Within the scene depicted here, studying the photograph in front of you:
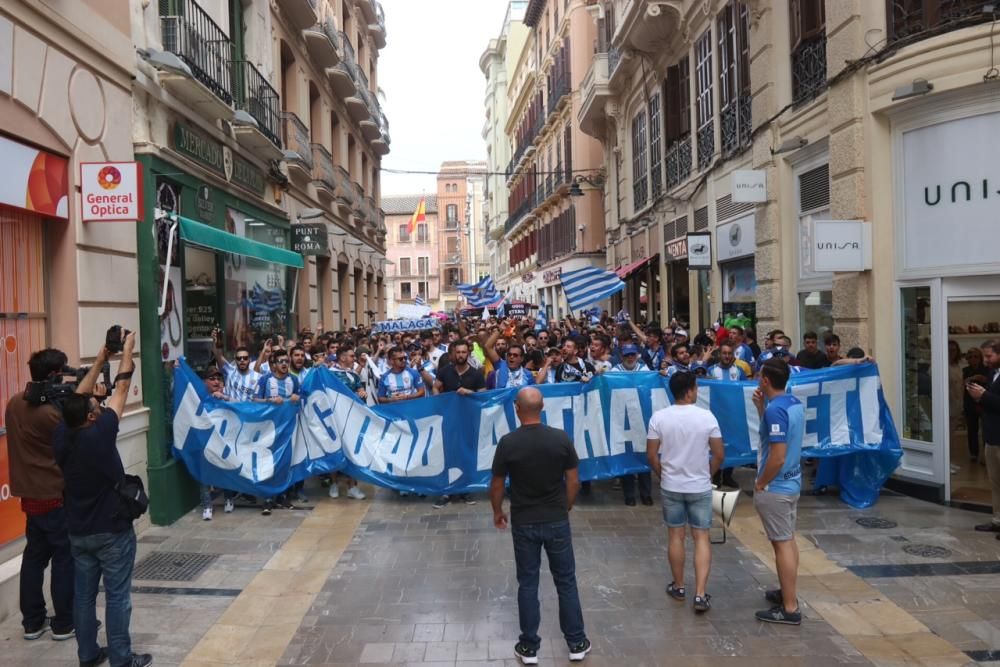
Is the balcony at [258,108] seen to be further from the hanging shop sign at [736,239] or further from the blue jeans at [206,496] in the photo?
the hanging shop sign at [736,239]

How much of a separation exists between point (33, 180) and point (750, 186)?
9557mm

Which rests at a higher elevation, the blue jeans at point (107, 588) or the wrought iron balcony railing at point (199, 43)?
the wrought iron balcony railing at point (199, 43)

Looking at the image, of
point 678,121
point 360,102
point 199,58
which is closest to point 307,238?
point 199,58

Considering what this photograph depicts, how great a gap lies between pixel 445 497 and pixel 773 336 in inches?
183

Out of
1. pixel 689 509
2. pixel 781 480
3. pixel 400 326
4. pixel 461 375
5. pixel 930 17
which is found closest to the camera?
pixel 781 480

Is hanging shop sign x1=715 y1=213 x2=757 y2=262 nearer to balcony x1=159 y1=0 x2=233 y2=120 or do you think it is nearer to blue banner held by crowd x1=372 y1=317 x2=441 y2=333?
blue banner held by crowd x1=372 y1=317 x2=441 y2=333

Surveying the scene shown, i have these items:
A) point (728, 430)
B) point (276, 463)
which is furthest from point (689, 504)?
point (276, 463)

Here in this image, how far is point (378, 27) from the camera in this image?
27875 millimetres

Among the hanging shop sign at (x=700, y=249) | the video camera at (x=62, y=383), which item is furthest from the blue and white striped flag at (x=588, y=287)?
the video camera at (x=62, y=383)

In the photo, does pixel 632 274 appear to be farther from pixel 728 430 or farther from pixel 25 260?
Result: pixel 25 260

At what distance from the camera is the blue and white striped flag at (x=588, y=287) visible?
14766 millimetres

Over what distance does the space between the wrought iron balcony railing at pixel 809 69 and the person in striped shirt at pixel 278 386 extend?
7.67 m

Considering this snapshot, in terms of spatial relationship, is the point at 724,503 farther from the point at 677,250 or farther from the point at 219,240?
the point at 677,250

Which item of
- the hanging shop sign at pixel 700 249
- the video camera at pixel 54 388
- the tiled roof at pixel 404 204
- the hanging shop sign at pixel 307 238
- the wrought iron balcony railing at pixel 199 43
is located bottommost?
the video camera at pixel 54 388
